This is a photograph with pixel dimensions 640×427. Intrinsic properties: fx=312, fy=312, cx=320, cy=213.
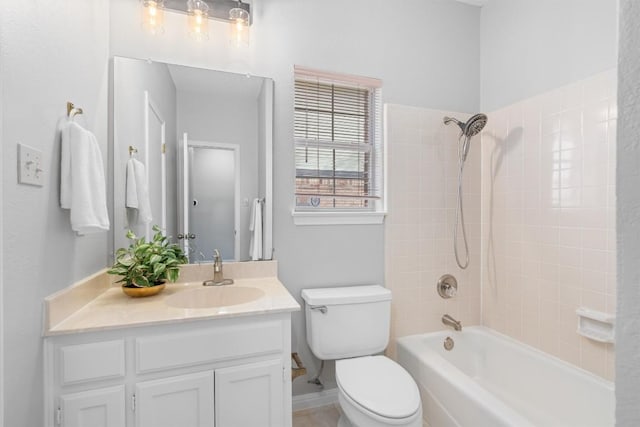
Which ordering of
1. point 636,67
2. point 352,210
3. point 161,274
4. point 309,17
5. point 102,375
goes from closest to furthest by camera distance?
point 636,67, point 102,375, point 161,274, point 309,17, point 352,210

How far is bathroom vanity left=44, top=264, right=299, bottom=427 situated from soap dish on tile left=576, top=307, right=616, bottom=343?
1.52m

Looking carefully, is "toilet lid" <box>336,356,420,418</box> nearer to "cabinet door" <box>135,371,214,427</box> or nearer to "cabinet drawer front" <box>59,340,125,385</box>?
"cabinet door" <box>135,371,214,427</box>

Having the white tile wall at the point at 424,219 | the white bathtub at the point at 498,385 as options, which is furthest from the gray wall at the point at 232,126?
the white bathtub at the point at 498,385

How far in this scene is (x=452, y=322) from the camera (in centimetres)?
213

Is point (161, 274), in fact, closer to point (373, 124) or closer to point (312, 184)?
point (312, 184)

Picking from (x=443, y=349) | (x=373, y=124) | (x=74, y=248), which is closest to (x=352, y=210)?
(x=373, y=124)

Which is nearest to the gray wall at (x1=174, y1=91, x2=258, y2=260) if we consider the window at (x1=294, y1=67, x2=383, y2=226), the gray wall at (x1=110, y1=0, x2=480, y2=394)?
the gray wall at (x1=110, y1=0, x2=480, y2=394)

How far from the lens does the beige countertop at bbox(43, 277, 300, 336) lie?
111 cm

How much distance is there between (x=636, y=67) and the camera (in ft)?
1.01

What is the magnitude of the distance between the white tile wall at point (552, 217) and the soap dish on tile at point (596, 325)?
0.13 ft

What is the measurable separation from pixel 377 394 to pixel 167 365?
0.89m

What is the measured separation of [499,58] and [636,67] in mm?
2301

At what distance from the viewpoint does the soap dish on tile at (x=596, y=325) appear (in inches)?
59.9

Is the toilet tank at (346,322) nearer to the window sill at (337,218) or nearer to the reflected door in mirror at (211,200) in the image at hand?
the window sill at (337,218)
